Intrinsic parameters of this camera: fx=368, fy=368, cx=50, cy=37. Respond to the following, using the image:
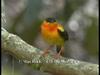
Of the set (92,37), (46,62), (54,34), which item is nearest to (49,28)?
(54,34)

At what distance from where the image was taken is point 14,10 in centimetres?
420

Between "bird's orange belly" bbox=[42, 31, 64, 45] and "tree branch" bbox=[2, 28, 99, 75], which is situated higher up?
"bird's orange belly" bbox=[42, 31, 64, 45]

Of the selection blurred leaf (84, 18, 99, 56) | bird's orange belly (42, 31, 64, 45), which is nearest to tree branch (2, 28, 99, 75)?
bird's orange belly (42, 31, 64, 45)

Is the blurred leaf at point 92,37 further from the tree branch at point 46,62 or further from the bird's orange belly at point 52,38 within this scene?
the tree branch at point 46,62

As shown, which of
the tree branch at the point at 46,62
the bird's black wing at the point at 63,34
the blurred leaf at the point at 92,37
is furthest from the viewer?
the blurred leaf at the point at 92,37

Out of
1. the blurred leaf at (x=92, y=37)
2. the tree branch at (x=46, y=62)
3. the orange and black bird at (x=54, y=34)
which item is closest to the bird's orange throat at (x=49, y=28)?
the orange and black bird at (x=54, y=34)

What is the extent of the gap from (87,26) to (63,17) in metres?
0.26

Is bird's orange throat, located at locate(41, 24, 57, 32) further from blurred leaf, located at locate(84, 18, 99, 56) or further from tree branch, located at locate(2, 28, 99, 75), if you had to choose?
blurred leaf, located at locate(84, 18, 99, 56)

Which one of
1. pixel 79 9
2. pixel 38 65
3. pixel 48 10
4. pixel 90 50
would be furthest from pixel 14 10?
pixel 38 65

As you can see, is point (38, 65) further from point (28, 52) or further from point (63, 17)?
point (63, 17)

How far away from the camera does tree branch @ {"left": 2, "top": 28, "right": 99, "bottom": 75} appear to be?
172 cm

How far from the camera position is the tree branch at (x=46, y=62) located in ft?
5.63

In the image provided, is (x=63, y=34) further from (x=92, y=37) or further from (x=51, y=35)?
(x=92, y=37)

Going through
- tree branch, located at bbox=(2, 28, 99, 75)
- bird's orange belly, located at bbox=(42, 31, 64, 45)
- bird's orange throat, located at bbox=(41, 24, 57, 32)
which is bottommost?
tree branch, located at bbox=(2, 28, 99, 75)
